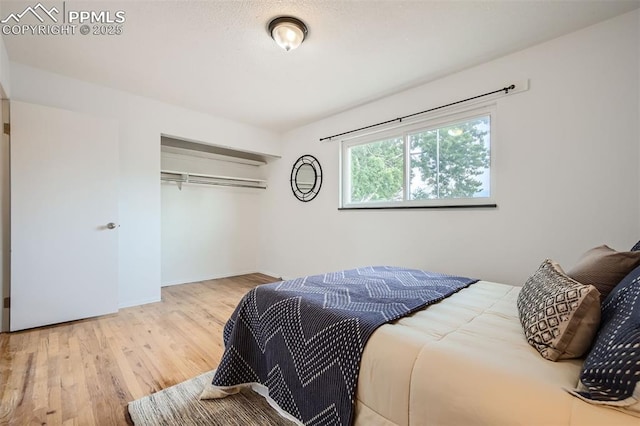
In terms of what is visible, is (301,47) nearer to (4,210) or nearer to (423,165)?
(423,165)

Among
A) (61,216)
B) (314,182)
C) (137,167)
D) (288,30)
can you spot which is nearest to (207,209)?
(137,167)

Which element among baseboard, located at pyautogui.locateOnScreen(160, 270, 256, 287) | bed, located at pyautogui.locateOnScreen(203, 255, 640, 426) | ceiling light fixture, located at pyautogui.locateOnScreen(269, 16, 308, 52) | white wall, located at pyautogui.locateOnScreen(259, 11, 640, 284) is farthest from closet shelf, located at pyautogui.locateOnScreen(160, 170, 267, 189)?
bed, located at pyautogui.locateOnScreen(203, 255, 640, 426)

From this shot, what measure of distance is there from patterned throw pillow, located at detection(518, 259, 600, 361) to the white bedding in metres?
0.04

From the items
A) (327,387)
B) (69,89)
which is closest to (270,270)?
(69,89)

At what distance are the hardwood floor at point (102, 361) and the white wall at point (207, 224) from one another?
1217 mm

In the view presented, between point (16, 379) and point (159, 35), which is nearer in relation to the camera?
point (16, 379)

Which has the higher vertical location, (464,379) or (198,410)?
(464,379)

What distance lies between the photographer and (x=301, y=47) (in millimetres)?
2277

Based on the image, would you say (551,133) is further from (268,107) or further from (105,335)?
(105,335)

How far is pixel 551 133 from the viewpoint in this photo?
215cm

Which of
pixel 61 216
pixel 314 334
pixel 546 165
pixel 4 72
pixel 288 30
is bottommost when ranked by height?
pixel 314 334

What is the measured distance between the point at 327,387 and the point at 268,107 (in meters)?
3.23

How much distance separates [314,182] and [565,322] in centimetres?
338

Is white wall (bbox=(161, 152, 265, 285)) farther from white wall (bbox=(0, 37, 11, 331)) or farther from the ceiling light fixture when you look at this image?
the ceiling light fixture
